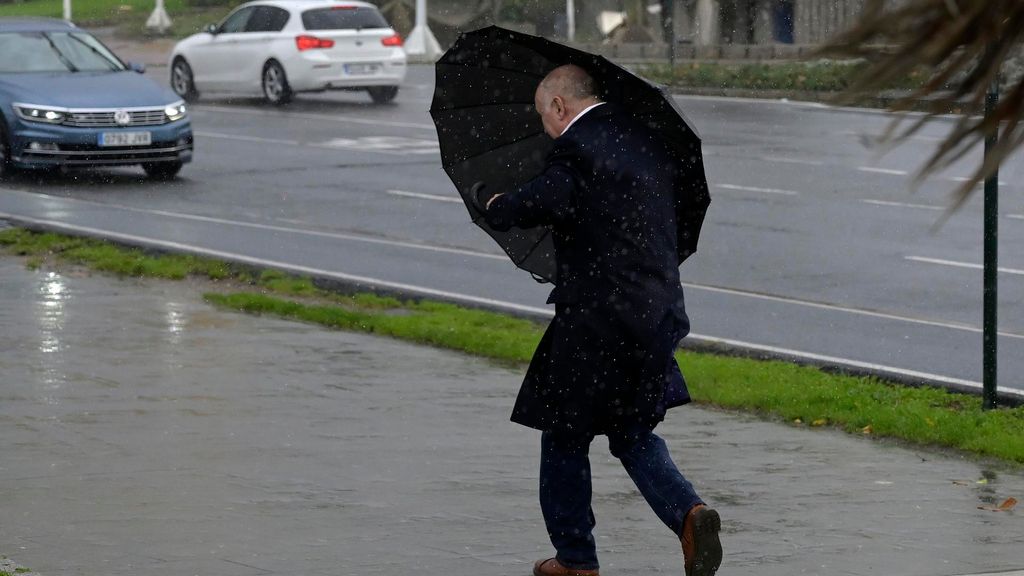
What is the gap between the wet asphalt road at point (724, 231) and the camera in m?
11.6

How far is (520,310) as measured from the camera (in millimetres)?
11906

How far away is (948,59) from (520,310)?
31.2 ft

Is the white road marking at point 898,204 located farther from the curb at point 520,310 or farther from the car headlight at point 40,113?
the car headlight at point 40,113

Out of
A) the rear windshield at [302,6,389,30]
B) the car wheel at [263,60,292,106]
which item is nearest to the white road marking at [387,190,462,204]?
the car wheel at [263,60,292,106]

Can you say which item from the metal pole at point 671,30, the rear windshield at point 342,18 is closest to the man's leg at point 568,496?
the rear windshield at point 342,18

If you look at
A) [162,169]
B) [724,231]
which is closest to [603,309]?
[724,231]

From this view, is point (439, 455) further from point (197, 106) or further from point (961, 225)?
point (197, 106)

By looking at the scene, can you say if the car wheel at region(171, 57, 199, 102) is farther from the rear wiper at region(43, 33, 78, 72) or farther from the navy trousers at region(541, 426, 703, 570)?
the navy trousers at region(541, 426, 703, 570)

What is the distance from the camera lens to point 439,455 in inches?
295

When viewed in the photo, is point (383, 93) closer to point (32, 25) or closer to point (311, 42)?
point (311, 42)

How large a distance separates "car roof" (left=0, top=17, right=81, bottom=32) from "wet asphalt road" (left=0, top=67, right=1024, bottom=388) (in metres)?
1.86

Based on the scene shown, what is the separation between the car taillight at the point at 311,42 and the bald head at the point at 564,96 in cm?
2397

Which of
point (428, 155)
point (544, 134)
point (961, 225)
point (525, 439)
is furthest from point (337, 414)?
point (428, 155)

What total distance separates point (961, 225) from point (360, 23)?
51.5ft
